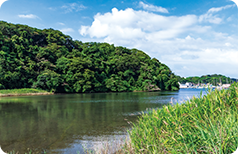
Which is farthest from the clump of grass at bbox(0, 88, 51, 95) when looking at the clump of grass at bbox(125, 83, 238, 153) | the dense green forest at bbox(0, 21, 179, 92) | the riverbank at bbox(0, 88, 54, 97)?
the clump of grass at bbox(125, 83, 238, 153)

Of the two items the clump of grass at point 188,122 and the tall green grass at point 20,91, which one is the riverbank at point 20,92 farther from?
the clump of grass at point 188,122

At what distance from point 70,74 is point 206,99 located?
5331cm

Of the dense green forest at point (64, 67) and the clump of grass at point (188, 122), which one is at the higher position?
the dense green forest at point (64, 67)

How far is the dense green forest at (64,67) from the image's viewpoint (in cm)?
4803

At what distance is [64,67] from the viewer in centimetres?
5578

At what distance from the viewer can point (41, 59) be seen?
180 feet

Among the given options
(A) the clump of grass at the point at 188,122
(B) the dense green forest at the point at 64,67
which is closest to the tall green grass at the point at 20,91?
(B) the dense green forest at the point at 64,67

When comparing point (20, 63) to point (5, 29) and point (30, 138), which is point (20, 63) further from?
point (30, 138)

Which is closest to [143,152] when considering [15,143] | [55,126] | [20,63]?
[15,143]

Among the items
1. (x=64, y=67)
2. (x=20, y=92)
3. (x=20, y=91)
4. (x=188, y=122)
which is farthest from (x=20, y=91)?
(x=188, y=122)

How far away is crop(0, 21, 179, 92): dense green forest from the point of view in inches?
1891

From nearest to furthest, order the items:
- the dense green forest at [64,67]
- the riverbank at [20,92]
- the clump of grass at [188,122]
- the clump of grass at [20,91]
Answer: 1. the clump of grass at [188,122]
2. the riverbank at [20,92]
3. the clump of grass at [20,91]
4. the dense green forest at [64,67]

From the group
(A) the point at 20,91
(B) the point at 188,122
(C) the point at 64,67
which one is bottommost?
(A) the point at 20,91

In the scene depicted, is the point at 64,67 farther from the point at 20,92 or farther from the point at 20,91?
the point at 20,92
